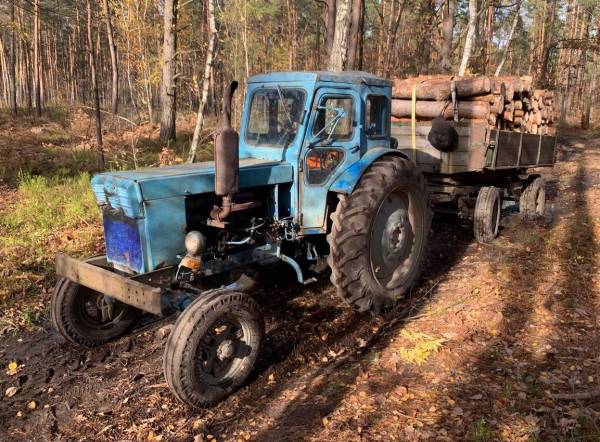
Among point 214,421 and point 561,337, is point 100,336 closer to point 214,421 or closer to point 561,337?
point 214,421

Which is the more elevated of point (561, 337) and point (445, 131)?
point (445, 131)

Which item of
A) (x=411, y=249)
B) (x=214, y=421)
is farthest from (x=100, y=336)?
(x=411, y=249)

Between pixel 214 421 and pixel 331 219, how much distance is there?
2.08 meters

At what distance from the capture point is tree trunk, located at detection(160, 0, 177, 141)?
1377cm

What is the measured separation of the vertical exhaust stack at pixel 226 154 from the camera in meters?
3.29

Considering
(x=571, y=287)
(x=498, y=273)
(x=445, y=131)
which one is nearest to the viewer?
(x=571, y=287)

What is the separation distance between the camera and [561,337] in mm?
4164

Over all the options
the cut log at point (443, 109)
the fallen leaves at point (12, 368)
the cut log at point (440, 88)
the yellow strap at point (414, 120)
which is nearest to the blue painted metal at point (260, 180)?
the fallen leaves at point (12, 368)

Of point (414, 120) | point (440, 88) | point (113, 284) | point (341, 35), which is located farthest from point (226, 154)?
point (341, 35)

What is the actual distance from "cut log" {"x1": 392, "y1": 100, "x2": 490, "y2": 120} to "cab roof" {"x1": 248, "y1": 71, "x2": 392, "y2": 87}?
2.54 metres

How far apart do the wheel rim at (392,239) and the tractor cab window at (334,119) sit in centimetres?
79

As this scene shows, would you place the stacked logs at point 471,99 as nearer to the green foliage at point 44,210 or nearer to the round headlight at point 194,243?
the round headlight at point 194,243

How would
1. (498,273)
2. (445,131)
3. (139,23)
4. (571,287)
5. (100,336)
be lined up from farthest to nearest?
(139,23), (445,131), (498,273), (571,287), (100,336)

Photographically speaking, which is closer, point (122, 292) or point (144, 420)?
point (144, 420)
